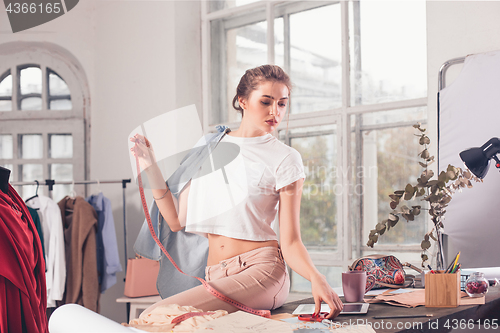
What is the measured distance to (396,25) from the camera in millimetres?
2867

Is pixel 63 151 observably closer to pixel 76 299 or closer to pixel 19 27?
pixel 19 27

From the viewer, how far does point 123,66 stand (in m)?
3.73

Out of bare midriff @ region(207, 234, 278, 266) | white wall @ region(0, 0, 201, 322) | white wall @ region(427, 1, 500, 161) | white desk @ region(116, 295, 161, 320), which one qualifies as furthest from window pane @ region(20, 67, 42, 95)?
white wall @ region(427, 1, 500, 161)

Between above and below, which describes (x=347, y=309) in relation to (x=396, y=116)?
below

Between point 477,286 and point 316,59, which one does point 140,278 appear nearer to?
point 316,59

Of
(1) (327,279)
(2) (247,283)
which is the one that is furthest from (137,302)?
(2) (247,283)

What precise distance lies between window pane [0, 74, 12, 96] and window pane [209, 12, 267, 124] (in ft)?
5.80

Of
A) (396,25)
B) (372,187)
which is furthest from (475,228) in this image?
(396,25)

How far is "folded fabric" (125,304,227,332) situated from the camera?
949 mm

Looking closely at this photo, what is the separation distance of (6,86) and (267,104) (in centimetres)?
312

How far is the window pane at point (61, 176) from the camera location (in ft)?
12.9

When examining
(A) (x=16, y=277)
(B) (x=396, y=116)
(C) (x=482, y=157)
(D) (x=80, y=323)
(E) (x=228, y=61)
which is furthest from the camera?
(E) (x=228, y=61)

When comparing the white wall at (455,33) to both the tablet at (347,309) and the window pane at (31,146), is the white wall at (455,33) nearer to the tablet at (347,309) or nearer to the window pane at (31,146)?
the tablet at (347,309)

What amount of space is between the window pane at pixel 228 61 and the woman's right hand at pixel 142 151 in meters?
1.86
